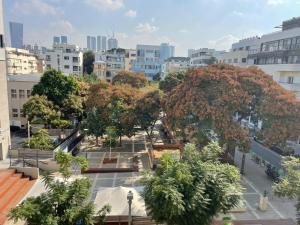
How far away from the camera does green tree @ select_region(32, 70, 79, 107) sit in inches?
983

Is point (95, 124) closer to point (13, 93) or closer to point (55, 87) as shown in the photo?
point (55, 87)

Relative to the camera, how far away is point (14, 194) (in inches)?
531

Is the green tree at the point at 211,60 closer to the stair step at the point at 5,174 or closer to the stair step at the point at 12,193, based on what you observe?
the stair step at the point at 5,174

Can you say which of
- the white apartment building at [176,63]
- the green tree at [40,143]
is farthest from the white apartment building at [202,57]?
the green tree at [40,143]

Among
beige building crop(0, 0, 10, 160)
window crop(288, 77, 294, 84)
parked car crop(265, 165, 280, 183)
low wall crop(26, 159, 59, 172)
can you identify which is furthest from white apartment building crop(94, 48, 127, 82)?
parked car crop(265, 165, 280, 183)

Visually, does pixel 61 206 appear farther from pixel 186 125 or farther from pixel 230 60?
pixel 230 60

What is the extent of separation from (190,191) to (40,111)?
56.9 feet

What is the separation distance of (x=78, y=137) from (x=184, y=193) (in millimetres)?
19581

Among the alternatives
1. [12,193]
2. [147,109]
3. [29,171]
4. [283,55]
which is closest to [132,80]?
[147,109]

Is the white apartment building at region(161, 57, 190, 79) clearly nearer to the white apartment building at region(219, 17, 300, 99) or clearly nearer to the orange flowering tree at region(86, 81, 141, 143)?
the white apartment building at region(219, 17, 300, 99)

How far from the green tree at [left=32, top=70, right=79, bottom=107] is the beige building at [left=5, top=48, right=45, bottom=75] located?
31.0 meters

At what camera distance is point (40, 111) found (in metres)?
21.6

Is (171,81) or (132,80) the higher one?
(171,81)

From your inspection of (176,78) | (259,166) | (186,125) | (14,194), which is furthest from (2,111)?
(176,78)
